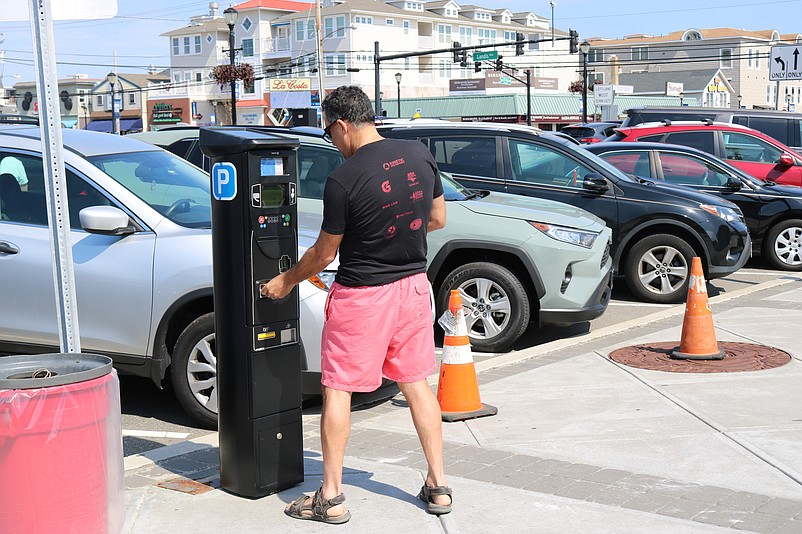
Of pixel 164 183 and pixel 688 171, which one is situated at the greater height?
pixel 164 183

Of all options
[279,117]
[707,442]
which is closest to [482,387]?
Answer: [707,442]

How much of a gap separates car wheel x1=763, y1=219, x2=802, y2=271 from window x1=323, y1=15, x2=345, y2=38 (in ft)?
217

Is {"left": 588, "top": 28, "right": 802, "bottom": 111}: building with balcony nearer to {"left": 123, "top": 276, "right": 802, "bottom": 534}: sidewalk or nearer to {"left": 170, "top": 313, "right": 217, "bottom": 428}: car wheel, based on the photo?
{"left": 123, "top": 276, "right": 802, "bottom": 534}: sidewalk

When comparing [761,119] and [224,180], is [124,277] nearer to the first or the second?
[224,180]

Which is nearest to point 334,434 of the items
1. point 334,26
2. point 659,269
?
point 659,269

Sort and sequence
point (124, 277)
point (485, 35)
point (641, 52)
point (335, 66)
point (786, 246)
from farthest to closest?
point (641, 52) → point (485, 35) → point (335, 66) → point (786, 246) → point (124, 277)

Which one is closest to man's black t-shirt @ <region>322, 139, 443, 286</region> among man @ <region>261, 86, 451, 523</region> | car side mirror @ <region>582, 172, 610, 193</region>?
man @ <region>261, 86, 451, 523</region>

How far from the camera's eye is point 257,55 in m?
82.5

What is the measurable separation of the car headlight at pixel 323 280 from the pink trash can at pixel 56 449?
2200 mm

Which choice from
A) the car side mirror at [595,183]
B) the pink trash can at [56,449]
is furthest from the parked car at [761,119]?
the pink trash can at [56,449]

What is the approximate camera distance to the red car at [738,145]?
598 inches

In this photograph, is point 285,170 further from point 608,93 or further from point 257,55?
point 257,55

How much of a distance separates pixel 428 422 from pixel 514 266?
4.03 m

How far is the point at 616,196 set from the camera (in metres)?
10.7
